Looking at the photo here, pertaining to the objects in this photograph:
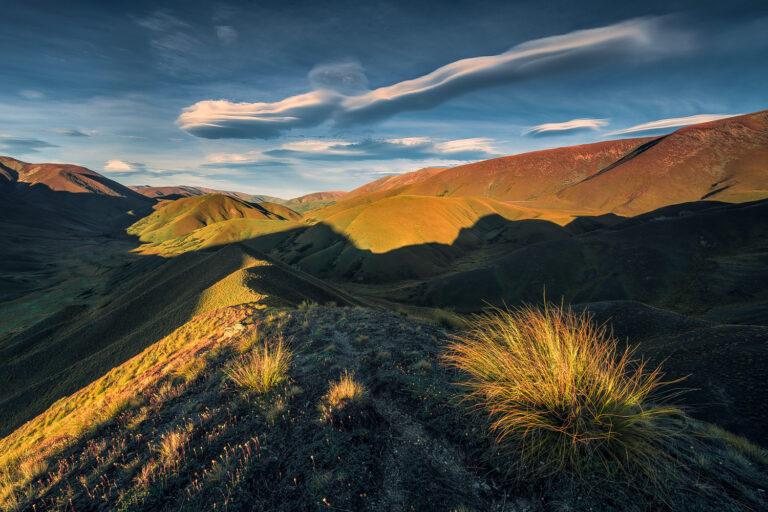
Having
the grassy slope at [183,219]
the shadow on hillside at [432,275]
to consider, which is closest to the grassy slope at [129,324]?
the shadow on hillside at [432,275]

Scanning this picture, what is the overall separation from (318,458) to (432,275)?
73282 mm

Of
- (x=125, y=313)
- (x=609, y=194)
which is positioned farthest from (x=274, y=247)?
(x=609, y=194)

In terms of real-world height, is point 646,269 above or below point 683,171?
below

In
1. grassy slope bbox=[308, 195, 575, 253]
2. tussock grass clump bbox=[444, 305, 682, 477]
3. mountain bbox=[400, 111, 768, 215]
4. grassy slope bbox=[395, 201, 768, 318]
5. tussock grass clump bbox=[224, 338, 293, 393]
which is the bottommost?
grassy slope bbox=[395, 201, 768, 318]

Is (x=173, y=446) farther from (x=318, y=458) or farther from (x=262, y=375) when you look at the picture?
(x=318, y=458)

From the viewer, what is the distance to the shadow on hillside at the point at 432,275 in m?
19.7

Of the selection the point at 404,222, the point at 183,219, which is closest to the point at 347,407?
the point at 404,222

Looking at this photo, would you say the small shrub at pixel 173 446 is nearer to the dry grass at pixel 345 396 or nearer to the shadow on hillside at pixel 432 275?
the dry grass at pixel 345 396

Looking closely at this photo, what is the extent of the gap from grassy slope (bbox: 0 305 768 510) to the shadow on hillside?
1158 centimetres

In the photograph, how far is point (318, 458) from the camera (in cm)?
399

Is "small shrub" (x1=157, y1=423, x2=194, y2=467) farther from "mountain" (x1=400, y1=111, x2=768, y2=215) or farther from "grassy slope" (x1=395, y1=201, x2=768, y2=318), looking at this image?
"mountain" (x1=400, y1=111, x2=768, y2=215)

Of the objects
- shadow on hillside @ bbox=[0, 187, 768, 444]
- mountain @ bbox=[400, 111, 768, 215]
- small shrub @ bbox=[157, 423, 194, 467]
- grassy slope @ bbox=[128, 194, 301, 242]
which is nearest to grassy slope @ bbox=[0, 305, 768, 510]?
small shrub @ bbox=[157, 423, 194, 467]

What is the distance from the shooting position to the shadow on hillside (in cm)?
1966

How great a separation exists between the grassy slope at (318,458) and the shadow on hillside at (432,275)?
11581 mm
